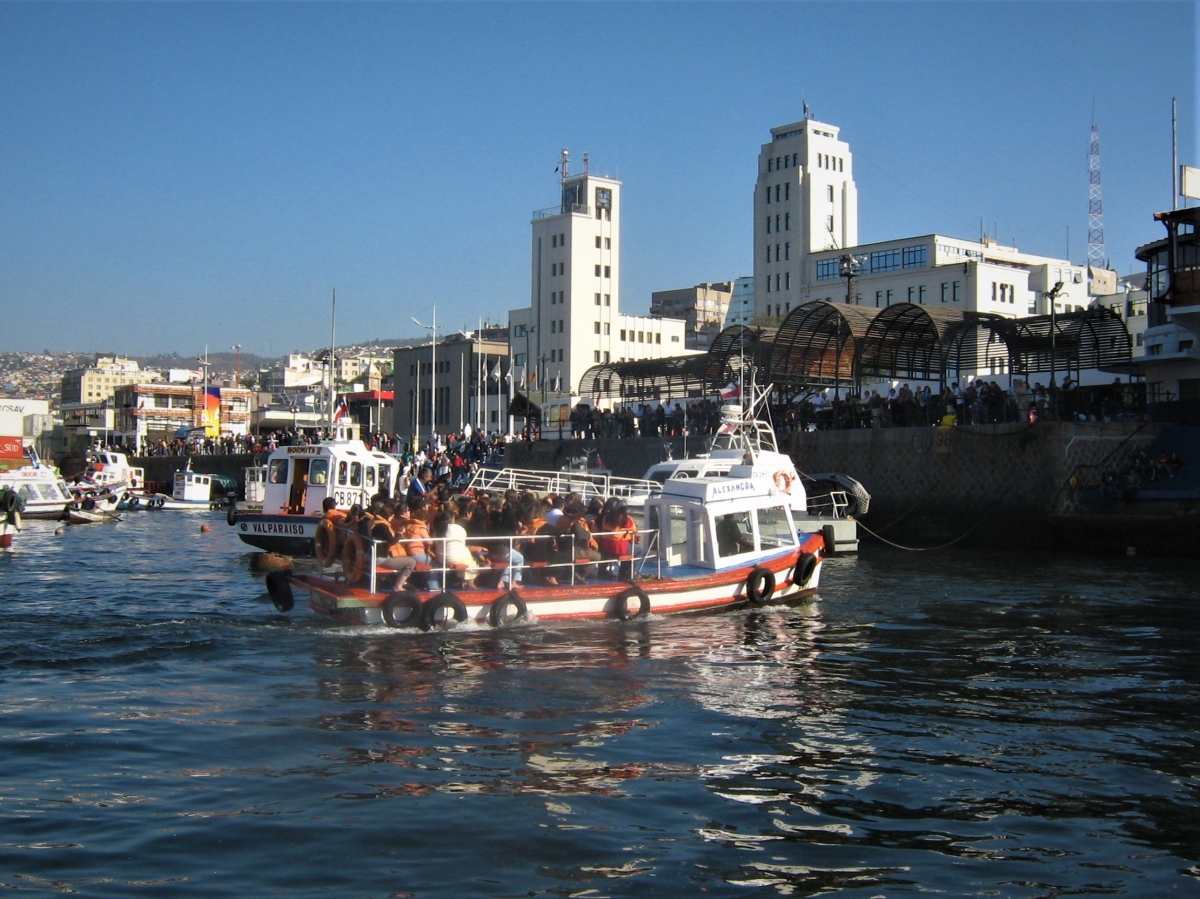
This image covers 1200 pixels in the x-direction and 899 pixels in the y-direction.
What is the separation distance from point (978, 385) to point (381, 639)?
26268 mm

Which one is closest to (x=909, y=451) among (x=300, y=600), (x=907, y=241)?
(x=300, y=600)

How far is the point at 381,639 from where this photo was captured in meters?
16.8

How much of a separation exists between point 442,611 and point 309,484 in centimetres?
1537

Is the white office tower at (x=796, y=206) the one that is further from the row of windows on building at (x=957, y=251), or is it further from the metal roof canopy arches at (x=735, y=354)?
the metal roof canopy arches at (x=735, y=354)

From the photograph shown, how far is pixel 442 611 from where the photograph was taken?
17.1 metres

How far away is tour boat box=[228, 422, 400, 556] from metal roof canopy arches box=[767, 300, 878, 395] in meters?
18.6

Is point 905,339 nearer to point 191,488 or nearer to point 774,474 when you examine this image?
point 774,474

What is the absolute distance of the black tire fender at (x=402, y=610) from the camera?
16844mm

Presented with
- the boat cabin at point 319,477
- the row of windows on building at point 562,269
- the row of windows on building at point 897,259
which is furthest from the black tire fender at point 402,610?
the row of windows on building at point 562,269

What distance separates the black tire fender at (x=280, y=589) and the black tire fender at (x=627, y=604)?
17.2 feet

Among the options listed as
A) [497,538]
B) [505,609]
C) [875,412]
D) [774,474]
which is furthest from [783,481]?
[497,538]

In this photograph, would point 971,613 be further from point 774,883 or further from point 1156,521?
point 774,883

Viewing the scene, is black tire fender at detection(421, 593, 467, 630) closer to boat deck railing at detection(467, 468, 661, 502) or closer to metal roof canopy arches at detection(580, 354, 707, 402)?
boat deck railing at detection(467, 468, 661, 502)

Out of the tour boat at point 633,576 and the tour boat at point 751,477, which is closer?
the tour boat at point 633,576
